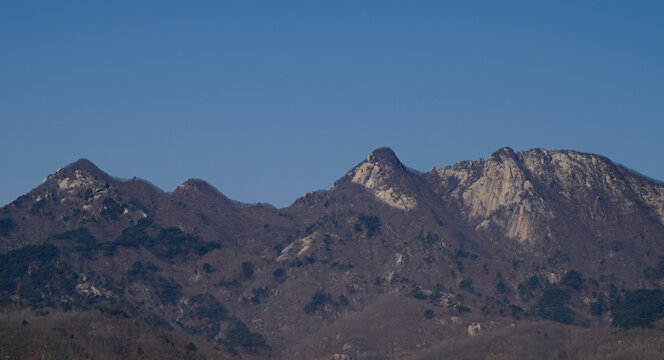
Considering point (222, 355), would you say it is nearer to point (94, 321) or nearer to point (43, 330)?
point (94, 321)

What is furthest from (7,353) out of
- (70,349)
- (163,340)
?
(163,340)

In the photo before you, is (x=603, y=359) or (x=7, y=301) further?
(x=7, y=301)

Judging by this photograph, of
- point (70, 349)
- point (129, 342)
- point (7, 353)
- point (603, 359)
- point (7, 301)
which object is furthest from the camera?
point (7, 301)

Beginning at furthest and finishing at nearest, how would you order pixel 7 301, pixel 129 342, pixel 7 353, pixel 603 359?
pixel 7 301 → pixel 603 359 → pixel 129 342 → pixel 7 353

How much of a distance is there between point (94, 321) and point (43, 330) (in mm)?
18728

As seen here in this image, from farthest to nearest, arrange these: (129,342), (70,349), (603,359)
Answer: (603,359), (129,342), (70,349)

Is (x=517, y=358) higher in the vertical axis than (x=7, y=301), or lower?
lower

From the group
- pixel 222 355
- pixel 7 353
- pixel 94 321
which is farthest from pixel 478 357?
pixel 7 353

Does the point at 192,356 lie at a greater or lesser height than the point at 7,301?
lesser

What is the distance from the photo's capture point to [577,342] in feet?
650

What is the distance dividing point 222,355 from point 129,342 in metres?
27.1

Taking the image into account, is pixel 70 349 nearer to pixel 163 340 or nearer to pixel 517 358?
pixel 163 340

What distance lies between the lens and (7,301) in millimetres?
190875

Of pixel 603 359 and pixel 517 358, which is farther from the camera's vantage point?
pixel 517 358
